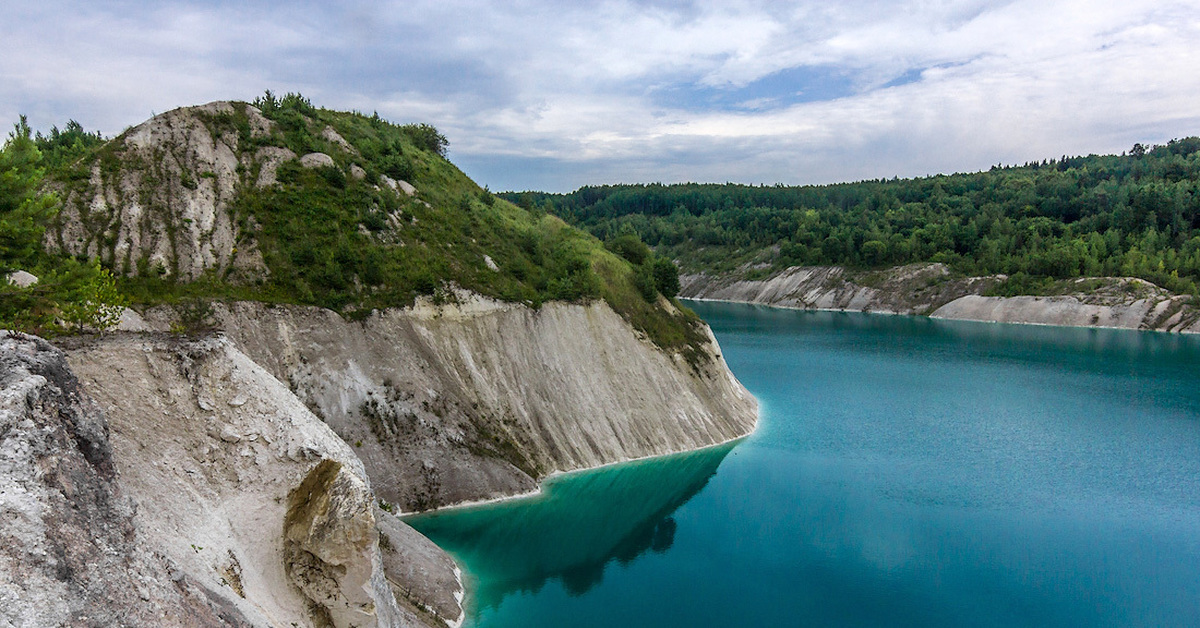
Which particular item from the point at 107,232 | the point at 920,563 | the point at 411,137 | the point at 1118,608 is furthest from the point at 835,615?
the point at 411,137

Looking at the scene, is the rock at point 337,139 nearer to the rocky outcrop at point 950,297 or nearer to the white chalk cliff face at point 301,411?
the white chalk cliff face at point 301,411

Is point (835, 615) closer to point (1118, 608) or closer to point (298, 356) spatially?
point (1118, 608)

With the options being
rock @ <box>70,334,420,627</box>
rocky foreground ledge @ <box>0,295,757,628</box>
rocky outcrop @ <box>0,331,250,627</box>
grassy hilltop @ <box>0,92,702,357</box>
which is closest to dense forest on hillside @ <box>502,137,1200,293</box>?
grassy hilltop @ <box>0,92,702,357</box>

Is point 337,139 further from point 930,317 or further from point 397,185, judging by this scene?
point 930,317

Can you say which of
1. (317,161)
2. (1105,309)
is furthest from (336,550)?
(1105,309)

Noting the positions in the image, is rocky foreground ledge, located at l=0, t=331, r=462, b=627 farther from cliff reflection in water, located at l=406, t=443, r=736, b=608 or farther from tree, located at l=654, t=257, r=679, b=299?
tree, located at l=654, t=257, r=679, b=299

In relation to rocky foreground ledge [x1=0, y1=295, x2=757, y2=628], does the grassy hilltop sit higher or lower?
higher
